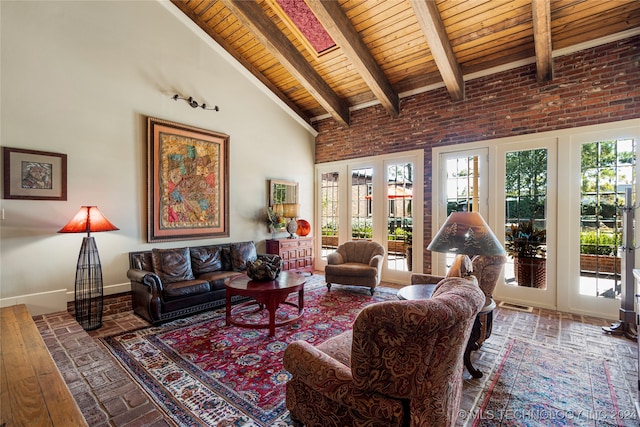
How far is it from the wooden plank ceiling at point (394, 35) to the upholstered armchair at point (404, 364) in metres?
3.65

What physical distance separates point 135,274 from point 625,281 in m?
5.75

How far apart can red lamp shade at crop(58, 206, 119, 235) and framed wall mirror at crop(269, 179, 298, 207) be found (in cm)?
288

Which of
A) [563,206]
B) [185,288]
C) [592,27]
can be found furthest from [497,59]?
[185,288]

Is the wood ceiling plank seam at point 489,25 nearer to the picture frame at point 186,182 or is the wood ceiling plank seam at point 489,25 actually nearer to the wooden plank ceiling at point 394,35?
the wooden plank ceiling at point 394,35

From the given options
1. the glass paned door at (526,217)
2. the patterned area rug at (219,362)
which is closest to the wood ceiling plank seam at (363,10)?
the glass paned door at (526,217)

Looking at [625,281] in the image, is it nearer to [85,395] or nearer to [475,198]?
[475,198]

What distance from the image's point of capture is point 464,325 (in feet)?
4.04

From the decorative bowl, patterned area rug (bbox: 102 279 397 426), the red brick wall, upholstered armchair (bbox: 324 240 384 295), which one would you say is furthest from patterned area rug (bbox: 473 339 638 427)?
the red brick wall

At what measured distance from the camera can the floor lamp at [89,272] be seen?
3.15 m

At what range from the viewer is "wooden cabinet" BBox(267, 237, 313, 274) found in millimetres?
5383

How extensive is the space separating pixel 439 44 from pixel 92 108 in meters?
4.56

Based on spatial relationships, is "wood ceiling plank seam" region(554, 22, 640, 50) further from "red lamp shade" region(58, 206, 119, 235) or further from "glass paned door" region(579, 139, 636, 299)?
"red lamp shade" region(58, 206, 119, 235)

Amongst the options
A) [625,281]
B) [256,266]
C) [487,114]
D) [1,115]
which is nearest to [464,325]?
[256,266]

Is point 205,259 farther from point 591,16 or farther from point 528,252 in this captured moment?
point 591,16
